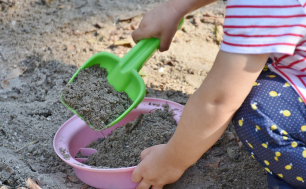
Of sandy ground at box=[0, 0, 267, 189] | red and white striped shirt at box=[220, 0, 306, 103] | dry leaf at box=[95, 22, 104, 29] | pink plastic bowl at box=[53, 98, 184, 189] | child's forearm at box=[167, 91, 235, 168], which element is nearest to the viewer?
red and white striped shirt at box=[220, 0, 306, 103]

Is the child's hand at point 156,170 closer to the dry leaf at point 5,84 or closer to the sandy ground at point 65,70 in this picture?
the sandy ground at point 65,70

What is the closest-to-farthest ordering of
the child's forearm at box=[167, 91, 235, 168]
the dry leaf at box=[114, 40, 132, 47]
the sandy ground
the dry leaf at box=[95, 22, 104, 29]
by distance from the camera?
the child's forearm at box=[167, 91, 235, 168] → the sandy ground → the dry leaf at box=[114, 40, 132, 47] → the dry leaf at box=[95, 22, 104, 29]

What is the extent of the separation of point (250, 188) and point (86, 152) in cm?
62

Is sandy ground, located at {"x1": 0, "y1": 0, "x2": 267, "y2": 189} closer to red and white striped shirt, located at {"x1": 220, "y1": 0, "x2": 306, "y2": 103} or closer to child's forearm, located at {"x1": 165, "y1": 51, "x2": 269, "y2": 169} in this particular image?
child's forearm, located at {"x1": 165, "y1": 51, "x2": 269, "y2": 169}

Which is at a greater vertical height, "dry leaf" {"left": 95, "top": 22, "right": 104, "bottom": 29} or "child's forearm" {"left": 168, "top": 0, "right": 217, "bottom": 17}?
"child's forearm" {"left": 168, "top": 0, "right": 217, "bottom": 17}

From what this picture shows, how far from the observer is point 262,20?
73cm

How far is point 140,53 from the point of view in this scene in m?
1.25

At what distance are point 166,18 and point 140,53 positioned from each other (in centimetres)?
17

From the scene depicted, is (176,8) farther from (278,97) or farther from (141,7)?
(141,7)

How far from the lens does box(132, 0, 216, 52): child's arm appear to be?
114 cm

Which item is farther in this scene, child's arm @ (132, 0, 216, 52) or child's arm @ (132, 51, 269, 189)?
child's arm @ (132, 0, 216, 52)

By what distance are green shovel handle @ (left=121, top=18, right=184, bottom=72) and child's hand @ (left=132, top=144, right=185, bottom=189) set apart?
340mm

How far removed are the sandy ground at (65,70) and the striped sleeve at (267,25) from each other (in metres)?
0.60

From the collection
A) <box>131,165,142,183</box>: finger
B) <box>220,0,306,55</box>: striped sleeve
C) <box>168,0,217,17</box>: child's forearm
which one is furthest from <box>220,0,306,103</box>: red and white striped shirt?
<box>131,165,142,183</box>: finger
